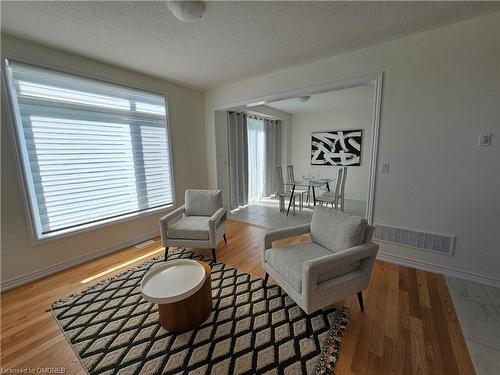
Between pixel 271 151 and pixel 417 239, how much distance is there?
4110mm

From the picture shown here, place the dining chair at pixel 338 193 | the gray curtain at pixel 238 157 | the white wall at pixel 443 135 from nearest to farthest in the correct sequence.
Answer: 1. the white wall at pixel 443 135
2. the dining chair at pixel 338 193
3. the gray curtain at pixel 238 157

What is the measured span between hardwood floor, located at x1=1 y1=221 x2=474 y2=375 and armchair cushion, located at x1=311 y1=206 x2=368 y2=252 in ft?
1.91

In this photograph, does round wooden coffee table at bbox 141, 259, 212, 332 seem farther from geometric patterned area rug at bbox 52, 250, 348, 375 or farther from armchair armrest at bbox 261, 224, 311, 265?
armchair armrest at bbox 261, 224, 311, 265

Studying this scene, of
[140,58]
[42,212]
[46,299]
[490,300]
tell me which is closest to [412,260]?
[490,300]

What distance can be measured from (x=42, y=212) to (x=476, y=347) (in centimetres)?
404

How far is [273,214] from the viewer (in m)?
4.41

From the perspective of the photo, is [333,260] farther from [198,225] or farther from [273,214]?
[273,214]

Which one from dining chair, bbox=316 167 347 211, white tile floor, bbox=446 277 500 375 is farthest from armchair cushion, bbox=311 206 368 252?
dining chair, bbox=316 167 347 211

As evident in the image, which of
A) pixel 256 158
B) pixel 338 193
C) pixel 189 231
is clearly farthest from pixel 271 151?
pixel 189 231

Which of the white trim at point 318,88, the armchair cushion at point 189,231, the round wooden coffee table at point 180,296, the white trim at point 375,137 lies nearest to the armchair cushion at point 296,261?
the round wooden coffee table at point 180,296

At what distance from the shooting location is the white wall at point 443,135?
1886 mm

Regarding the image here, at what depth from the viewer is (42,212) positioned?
229cm

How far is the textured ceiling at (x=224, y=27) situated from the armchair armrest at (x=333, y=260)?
193 centimetres

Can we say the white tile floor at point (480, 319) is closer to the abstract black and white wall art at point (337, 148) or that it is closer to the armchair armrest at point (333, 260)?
the armchair armrest at point (333, 260)
